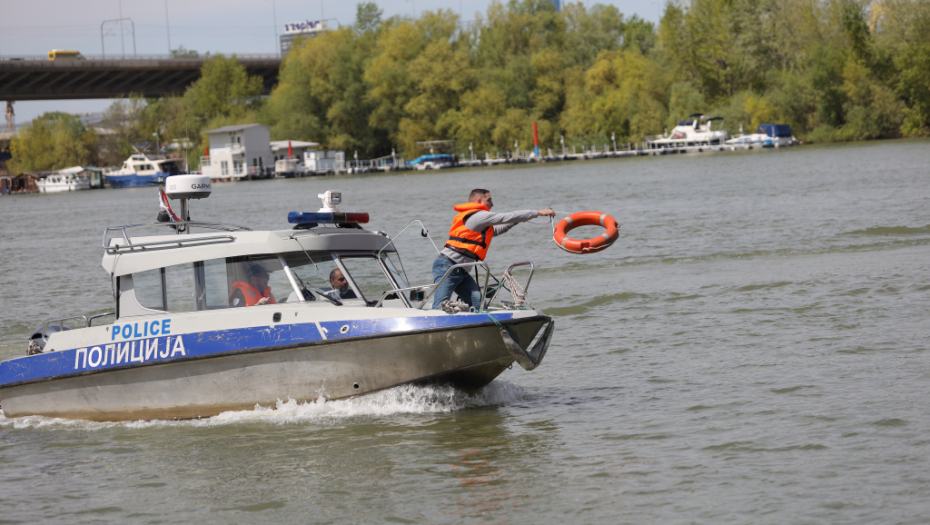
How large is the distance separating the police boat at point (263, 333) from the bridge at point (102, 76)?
359 ft

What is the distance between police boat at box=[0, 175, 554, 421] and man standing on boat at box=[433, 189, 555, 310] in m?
0.21

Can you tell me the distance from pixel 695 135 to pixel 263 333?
288ft

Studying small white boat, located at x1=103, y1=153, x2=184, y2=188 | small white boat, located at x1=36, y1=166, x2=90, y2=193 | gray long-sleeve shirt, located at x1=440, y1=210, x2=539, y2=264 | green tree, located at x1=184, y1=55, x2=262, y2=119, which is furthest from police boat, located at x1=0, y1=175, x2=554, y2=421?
green tree, located at x1=184, y1=55, x2=262, y2=119

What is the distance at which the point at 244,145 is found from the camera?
4380 inches

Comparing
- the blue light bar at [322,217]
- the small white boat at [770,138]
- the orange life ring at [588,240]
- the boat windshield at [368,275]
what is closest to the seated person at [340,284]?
the boat windshield at [368,275]

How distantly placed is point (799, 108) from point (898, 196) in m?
60.5

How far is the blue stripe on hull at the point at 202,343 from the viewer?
31.6 feet

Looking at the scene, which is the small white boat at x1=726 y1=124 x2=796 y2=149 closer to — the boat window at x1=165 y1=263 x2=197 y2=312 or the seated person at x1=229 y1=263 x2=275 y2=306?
the seated person at x1=229 y1=263 x2=275 y2=306

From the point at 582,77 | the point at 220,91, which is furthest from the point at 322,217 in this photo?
the point at 220,91

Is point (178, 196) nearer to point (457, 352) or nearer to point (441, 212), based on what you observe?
point (457, 352)

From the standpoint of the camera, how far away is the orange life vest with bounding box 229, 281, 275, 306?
33.6 feet

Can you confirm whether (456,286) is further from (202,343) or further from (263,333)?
(202,343)

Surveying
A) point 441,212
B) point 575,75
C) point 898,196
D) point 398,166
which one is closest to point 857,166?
point 898,196

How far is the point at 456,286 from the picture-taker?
34.3 ft
